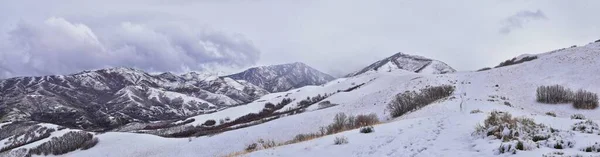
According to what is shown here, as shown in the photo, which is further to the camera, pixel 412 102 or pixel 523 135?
pixel 412 102

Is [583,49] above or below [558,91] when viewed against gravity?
above

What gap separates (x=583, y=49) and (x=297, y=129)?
54017 mm

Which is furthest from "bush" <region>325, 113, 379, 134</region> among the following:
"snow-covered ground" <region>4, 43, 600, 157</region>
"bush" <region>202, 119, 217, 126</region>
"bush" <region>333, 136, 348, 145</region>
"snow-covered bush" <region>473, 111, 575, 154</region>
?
"bush" <region>202, 119, 217, 126</region>

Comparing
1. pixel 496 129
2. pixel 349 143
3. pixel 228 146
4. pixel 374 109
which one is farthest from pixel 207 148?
pixel 496 129

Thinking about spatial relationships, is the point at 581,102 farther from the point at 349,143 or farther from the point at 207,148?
the point at 207,148

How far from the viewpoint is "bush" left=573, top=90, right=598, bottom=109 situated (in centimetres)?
4569

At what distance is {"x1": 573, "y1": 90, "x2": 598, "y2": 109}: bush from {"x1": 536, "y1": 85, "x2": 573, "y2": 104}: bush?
0.99 metres

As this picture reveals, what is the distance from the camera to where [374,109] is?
69.8m

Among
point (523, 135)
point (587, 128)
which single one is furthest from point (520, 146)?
point (587, 128)

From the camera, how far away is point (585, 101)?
46.5 metres

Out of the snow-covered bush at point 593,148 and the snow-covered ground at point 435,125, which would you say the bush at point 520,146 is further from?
the snow-covered bush at point 593,148

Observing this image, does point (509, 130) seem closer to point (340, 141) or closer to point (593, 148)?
point (593, 148)

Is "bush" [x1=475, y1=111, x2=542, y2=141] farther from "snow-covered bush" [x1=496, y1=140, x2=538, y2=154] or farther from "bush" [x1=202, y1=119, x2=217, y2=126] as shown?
"bush" [x1=202, y1=119, x2=217, y2=126]

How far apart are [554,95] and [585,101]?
4.52 m
